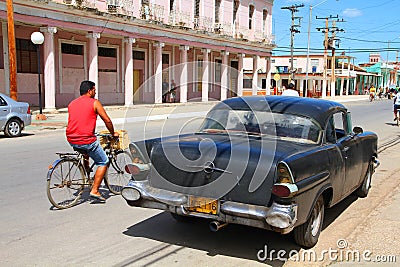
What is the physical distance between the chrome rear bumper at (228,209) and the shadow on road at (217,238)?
1.60 ft

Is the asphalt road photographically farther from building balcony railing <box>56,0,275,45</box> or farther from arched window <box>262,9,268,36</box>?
arched window <box>262,9,268,36</box>

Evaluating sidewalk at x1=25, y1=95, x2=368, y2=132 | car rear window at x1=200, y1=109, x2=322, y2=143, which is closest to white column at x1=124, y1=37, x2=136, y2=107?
sidewalk at x1=25, y1=95, x2=368, y2=132

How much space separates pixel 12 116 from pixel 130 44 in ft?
51.0

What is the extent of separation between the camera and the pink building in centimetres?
2298

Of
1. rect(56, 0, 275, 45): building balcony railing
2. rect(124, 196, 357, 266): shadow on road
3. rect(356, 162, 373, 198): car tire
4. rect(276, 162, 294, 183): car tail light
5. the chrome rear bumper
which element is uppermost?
rect(56, 0, 275, 45): building balcony railing

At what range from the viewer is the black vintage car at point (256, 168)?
4.34m

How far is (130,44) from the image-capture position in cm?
2861

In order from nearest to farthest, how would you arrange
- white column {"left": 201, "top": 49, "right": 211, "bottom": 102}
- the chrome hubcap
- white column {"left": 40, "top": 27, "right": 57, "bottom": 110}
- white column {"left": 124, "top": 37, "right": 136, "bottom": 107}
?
the chrome hubcap
white column {"left": 40, "top": 27, "right": 57, "bottom": 110}
white column {"left": 124, "top": 37, "right": 136, "bottom": 107}
white column {"left": 201, "top": 49, "right": 211, "bottom": 102}

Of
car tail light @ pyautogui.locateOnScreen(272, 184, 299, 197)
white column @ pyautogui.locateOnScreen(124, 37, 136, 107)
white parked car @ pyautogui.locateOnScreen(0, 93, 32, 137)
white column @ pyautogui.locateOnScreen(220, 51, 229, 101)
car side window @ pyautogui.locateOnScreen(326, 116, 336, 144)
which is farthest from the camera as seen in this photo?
white column @ pyautogui.locateOnScreen(220, 51, 229, 101)

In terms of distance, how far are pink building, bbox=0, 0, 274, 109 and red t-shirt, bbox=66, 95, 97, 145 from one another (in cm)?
999

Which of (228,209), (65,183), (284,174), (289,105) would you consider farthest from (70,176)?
(284,174)

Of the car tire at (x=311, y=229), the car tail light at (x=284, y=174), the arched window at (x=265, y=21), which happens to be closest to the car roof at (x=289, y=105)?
the car tire at (x=311, y=229)

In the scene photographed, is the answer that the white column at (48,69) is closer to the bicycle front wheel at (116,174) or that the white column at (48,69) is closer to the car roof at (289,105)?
the bicycle front wheel at (116,174)

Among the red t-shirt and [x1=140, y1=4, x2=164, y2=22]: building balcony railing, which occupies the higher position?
[x1=140, y1=4, x2=164, y2=22]: building balcony railing
